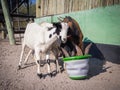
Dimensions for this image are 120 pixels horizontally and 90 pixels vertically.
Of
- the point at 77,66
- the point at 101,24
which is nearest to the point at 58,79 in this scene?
the point at 77,66

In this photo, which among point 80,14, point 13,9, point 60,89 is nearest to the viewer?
point 60,89

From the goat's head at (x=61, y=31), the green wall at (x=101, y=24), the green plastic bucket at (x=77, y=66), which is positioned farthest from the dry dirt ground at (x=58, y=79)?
the goat's head at (x=61, y=31)

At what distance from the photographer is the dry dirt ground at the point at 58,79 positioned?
16.7 ft

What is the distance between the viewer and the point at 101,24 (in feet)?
24.4

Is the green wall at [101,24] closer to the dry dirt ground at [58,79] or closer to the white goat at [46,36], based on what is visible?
the dry dirt ground at [58,79]

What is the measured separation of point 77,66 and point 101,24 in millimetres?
2712

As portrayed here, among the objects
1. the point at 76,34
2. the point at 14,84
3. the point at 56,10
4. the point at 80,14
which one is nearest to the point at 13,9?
the point at 56,10

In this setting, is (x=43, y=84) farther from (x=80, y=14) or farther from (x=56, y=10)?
(x=56, y=10)

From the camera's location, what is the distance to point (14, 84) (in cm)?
522

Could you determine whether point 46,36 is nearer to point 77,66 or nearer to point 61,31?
point 61,31

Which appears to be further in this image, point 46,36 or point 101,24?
point 101,24

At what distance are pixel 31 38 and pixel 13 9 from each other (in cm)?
1229

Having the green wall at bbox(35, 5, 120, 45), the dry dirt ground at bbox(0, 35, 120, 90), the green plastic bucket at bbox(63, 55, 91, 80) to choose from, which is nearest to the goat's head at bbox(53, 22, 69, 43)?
the green plastic bucket at bbox(63, 55, 91, 80)

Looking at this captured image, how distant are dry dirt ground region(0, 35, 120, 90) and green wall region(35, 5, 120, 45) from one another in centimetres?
92
